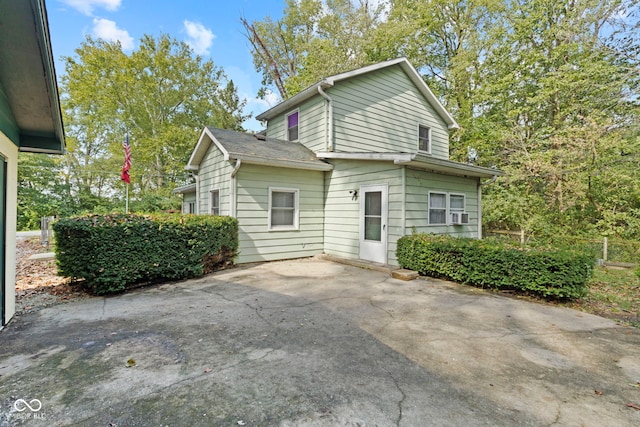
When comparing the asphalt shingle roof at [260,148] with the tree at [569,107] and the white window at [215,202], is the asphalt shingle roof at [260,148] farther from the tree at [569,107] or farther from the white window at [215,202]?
the tree at [569,107]

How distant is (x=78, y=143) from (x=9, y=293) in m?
23.7

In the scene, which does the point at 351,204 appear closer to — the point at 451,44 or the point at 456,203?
the point at 456,203

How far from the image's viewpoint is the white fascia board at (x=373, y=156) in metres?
6.69

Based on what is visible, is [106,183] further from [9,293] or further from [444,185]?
[444,185]

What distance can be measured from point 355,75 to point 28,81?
342 inches

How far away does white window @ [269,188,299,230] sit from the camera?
851 centimetres

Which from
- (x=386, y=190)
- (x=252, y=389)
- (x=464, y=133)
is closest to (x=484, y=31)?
(x=464, y=133)

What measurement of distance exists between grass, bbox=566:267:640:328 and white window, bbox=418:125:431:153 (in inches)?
283

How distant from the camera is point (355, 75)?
33.1ft

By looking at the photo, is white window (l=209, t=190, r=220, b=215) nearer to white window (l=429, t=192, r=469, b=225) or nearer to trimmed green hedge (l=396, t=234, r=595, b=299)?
trimmed green hedge (l=396, t=234, r=595, b=299)

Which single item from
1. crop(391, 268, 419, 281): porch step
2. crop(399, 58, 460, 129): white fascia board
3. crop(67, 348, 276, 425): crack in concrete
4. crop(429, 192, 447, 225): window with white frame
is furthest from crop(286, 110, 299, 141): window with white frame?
crop(67, 348, 276, 425): crack in concrete

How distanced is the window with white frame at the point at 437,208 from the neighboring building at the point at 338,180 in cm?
3

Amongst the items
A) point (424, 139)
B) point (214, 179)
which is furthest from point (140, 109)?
point (424, 139)

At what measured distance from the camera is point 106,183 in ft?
72.7
